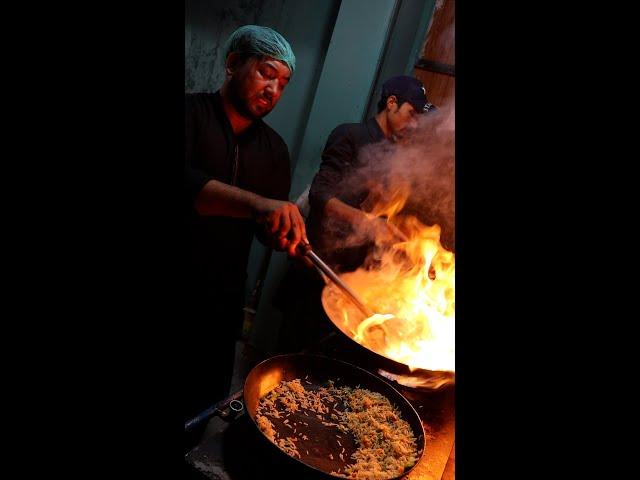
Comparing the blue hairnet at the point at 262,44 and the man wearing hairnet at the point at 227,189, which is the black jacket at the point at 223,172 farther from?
the blue hairnet at the point at 262,44

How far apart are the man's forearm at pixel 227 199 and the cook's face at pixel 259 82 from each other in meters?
0.84

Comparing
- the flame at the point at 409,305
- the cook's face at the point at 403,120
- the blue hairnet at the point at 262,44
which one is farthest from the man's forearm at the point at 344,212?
the blue hairnet at the point at 262,44

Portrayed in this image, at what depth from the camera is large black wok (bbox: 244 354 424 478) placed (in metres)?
1.75

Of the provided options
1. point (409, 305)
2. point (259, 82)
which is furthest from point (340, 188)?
point (409, 305)

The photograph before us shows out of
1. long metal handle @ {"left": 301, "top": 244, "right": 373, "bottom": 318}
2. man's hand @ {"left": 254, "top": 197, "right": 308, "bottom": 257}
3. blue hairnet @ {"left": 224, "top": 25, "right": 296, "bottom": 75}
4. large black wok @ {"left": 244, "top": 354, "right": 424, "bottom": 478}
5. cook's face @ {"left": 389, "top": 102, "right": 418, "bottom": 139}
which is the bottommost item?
large black wok @ {"left": 244, "top": 354, "right": 424, "bottom": 478}

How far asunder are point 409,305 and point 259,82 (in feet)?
6.41

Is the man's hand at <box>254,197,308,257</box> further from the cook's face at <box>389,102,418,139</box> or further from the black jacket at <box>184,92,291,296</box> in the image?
the cook's face at <box>389,102,418,139</box>

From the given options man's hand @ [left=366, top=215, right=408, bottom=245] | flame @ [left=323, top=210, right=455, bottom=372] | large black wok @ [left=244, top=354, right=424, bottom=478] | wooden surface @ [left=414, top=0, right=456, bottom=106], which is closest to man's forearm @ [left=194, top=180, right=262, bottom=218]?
flame @ [left=323, top=210, right=455, bottom=372]

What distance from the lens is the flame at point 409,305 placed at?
275 centimetres

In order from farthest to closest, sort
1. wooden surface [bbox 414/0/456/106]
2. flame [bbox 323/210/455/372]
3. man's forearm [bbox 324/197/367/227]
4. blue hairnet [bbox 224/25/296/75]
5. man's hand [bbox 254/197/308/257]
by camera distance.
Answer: wooden surface [bbox 414/0/456/106] → man's forearm [bbox 324/197/367/227] → blue hairnet [bbox 224/25/296/75] → flame [bbox 323/210/455/372] → man's hand [bbox 254/197/308/257]
